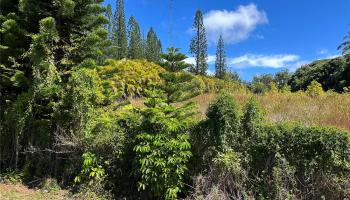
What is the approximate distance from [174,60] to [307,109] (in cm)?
373

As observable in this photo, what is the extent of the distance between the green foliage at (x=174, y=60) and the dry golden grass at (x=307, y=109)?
1190 millimetres

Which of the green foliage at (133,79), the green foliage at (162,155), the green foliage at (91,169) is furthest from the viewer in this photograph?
the green foliage at (133,79)

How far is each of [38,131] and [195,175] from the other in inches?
189

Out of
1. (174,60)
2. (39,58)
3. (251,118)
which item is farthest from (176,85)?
(39,58)

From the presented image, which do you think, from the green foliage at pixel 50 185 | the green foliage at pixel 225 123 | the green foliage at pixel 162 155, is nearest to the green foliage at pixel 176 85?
the green foliage at pixel 162 155

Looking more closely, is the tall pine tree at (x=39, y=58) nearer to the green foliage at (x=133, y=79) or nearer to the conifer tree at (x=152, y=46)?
the green foliage at (x=133, y=79)

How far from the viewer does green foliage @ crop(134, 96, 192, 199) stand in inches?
280

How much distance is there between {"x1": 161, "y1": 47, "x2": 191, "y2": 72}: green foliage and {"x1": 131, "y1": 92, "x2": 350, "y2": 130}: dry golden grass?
1.19m

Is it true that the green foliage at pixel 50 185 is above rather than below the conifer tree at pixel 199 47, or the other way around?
below

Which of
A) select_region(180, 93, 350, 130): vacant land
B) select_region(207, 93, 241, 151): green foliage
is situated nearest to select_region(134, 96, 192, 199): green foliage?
select_region(207, 93, 241, 151): green foliage

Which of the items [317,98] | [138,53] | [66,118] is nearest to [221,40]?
[138,53]

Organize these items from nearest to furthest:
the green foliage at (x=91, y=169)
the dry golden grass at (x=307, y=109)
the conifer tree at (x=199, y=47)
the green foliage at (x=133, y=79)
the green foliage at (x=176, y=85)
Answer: the green foliage at (x=91, y=169) → the dry golden grass at (x=307, y=109) → the green foliage at (x=176, y=85) → the green foliage at (x=133, y=79) → the conifer tree at (x=199, y=47)

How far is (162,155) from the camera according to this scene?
7230mm

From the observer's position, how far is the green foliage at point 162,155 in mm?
7102
